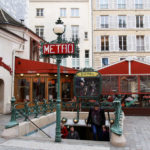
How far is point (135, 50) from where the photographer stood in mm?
22797

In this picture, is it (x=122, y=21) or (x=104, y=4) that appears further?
(x=104, y=4)

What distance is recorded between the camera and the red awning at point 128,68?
40.2 ft

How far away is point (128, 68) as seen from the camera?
12398 millimetres

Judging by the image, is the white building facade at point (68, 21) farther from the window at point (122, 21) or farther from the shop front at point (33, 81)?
the shop front at point (33, 81)

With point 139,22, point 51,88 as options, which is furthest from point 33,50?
point 139,22

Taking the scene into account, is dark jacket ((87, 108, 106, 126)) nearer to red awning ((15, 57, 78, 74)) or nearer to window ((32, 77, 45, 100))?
red awning ((15, 57, 78, 74))

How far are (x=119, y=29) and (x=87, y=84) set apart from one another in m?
14.5

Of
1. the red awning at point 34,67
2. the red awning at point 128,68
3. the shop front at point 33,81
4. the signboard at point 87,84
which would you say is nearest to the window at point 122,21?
the red awning at point 128,68

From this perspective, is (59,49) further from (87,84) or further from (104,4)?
(104,4)

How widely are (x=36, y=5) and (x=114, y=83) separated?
52.8 feet

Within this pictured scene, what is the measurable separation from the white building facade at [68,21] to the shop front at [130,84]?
1056cm

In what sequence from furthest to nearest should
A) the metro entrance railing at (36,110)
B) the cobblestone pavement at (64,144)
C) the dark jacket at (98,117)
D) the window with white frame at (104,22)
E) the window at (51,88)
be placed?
1. the window with white frame at (104,22)
2. the window at (51,88)
3. the dark jacket at (98,117)
4. the metro entrance railing at (36,110)
5. the cobblestone pavement at (64,144)

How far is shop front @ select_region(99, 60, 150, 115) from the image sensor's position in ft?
40.1

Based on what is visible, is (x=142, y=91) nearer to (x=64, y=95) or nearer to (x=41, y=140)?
(x=64, y=95)
